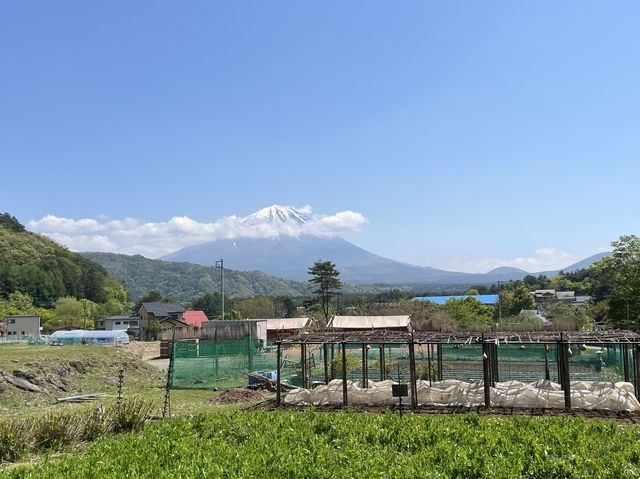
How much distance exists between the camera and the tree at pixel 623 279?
38.1 m

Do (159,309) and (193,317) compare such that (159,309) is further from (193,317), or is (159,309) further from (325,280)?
(325,280)

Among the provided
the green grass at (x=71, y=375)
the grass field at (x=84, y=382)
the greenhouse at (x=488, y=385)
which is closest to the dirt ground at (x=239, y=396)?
the grass field at (x=84, y=382)

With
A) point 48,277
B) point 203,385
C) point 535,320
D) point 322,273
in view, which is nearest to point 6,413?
point 203,385

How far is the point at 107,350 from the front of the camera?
34250 mm

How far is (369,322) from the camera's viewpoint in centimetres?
4938

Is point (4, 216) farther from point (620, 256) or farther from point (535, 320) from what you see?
point (620, 256)

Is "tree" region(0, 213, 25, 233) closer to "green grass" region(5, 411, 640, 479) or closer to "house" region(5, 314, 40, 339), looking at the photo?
"house" region(5, 314, 40, 339)

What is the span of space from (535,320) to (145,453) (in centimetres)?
5195

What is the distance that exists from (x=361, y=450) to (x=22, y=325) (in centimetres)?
7298

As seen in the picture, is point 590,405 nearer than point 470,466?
No

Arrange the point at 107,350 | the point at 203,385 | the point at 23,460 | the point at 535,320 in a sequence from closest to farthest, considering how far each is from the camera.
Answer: the point at 23,460 < the point at 203,385 < the point at 107,350 < the point at 535,320

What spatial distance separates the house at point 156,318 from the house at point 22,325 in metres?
12.9

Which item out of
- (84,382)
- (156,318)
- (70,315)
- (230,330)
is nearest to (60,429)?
(84,382)

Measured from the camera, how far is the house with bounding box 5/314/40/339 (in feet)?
230
